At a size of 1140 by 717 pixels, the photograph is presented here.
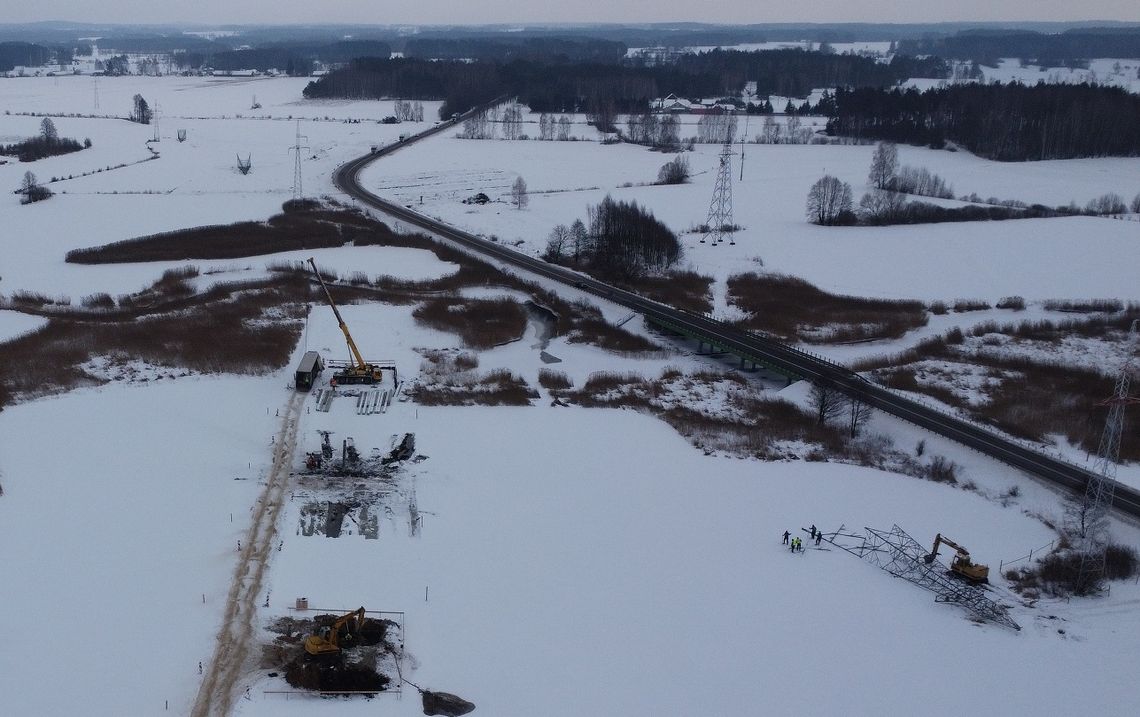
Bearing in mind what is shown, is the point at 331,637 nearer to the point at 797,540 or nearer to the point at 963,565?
the point at 797,540

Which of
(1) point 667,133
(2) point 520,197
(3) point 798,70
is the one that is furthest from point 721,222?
(3) point 798,70

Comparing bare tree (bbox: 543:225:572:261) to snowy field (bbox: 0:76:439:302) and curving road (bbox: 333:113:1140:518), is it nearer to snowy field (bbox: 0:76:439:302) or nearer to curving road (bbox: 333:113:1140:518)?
curving road (bbox: 333:113:1140:518)

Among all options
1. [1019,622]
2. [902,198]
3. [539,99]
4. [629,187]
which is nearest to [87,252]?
[629,187]

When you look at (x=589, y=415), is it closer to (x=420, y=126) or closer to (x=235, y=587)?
(x=235, y=587)

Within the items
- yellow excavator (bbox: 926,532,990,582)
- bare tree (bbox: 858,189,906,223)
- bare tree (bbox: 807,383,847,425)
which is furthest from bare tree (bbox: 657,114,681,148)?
yellow excavator (bbox: 926,532,990,582)

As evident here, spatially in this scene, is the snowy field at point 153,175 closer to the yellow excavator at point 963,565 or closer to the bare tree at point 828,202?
the bare tree at point 828,202

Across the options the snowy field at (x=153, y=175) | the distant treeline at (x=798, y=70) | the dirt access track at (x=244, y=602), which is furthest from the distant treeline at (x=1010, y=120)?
the dirt access track at (x=244, y=602)
